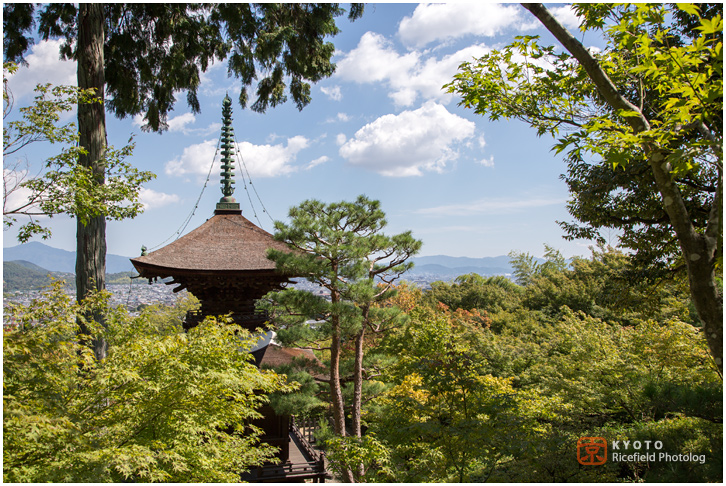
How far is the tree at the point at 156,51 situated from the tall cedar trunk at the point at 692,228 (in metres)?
4.58

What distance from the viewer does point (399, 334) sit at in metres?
12.4

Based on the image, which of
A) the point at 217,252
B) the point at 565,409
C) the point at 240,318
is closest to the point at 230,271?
the point at 217,252

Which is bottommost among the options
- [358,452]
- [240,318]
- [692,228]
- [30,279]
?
[358,452]

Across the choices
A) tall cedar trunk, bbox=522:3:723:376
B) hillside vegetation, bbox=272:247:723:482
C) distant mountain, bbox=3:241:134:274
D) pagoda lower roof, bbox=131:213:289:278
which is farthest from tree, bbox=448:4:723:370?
distant mountain, bbox=3:241:134:274

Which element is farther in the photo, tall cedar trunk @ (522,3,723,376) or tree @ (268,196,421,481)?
tree @ (268,196,421,481)

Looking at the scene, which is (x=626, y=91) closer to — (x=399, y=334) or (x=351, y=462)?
(x=351, y=462)

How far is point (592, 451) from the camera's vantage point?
169 inches

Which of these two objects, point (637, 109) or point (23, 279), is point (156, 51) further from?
point (23, 279)

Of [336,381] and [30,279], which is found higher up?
[30,279]

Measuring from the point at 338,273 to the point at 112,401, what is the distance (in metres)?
4.13

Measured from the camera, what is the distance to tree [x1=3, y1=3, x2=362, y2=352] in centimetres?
567

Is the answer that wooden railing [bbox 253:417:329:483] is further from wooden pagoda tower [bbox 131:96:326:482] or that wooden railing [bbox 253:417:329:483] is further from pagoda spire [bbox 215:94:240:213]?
pagoda spire [bbox 215:94:240:213]

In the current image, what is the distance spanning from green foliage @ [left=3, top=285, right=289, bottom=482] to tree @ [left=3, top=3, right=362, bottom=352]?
8.30ft

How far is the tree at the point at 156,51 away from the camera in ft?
18.6
